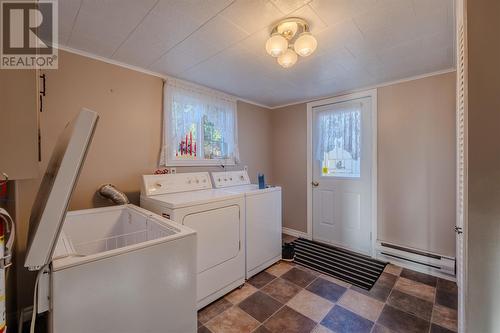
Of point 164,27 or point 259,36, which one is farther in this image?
point 259,36

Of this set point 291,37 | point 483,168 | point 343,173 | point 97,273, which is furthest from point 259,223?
point 483,168

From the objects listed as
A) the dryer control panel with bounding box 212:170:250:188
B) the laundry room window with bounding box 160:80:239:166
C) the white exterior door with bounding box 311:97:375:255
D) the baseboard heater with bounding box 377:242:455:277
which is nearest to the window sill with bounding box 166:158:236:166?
the laundry room window with bounding box 160:80:239:166

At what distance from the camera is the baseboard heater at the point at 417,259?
7.54ft

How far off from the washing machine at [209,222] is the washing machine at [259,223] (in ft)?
0.35

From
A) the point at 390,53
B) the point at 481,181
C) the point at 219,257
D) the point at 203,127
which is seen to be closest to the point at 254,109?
the point at 203,127

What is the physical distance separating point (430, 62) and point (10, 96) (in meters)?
3.01

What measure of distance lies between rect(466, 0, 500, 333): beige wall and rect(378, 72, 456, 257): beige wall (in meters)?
1.95

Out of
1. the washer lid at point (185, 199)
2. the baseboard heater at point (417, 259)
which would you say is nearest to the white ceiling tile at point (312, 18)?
the washer lid at point (185, 199)

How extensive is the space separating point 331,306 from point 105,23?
9.33 feet

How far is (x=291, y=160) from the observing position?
12.1ft

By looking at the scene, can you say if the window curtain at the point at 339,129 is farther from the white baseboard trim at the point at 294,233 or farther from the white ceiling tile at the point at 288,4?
the white ceiling tile at the point at 288,4

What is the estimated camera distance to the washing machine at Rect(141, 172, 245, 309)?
1806 millimetres

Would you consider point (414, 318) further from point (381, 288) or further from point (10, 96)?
point (10, 96)

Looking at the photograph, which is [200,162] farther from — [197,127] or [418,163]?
[418,163]
